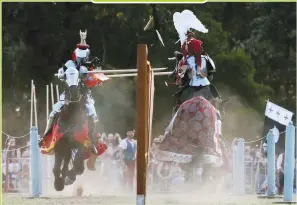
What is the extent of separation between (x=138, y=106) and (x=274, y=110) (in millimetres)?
12190

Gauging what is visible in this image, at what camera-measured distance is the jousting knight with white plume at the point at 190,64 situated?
16.5 meters

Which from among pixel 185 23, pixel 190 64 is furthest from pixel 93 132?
pixel 185 23

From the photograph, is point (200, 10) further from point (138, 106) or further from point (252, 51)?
point (138, 106)

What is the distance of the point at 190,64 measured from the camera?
1661 cm

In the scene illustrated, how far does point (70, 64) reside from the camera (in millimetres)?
18078

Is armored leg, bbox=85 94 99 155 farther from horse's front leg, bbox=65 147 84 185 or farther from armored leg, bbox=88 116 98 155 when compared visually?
horse's front leg, bbox=65 147 84 185

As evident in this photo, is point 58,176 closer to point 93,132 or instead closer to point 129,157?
point 93,132

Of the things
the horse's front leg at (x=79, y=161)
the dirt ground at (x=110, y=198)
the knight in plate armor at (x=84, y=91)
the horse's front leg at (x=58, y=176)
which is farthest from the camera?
the horse's front leg at (x=58, y=176)

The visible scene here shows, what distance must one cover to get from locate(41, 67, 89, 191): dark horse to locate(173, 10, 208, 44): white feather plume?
196 centimetres

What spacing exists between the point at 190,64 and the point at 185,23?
0.61 metres

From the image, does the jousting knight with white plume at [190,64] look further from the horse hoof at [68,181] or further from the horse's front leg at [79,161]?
the horse hoof at [68,181]

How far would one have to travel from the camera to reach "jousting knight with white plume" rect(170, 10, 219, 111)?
16.5m

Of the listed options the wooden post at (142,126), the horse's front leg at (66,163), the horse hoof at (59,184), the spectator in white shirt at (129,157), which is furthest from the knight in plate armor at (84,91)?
the wooden post at (142,126)

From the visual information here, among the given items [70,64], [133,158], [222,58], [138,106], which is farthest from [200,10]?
[138,106]
